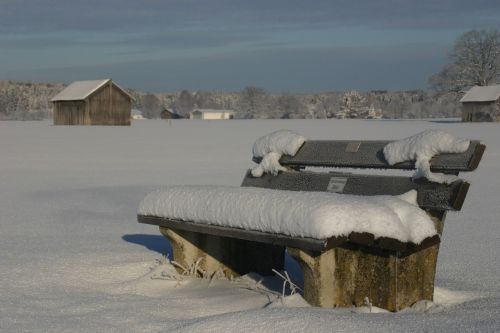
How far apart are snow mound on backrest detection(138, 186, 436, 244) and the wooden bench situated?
0.05 metres

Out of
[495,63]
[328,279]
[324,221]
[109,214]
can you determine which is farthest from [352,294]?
[495,63]

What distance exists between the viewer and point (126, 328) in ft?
13.0

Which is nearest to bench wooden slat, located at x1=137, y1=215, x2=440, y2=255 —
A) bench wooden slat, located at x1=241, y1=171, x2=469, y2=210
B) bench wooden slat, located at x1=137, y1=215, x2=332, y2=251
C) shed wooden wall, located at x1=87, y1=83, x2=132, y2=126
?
bench wooden slat, located at x1=137, y1=215, x2=332, y2=251

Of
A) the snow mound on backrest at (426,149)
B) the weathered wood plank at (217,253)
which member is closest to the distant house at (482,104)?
the weathered wood plank at (217,253)

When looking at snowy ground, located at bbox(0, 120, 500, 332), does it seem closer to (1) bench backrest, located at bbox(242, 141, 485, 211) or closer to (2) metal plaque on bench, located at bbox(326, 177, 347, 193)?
(1) bench backrest, located at bbox(242, 141, 485, 211)

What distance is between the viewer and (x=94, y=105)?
55.9m

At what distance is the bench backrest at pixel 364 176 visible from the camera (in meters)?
4.45

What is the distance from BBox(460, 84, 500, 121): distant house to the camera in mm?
66375

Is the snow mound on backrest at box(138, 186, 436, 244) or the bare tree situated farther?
the bare tree

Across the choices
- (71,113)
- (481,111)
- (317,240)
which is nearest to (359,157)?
(317,240)

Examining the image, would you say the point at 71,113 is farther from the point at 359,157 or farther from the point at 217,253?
the point at 359,157

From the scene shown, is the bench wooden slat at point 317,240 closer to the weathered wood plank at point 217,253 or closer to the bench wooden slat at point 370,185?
the bench wooden slat at point 370,185

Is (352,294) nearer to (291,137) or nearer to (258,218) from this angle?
(258,218)

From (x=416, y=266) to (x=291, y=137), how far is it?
5.53 feet
